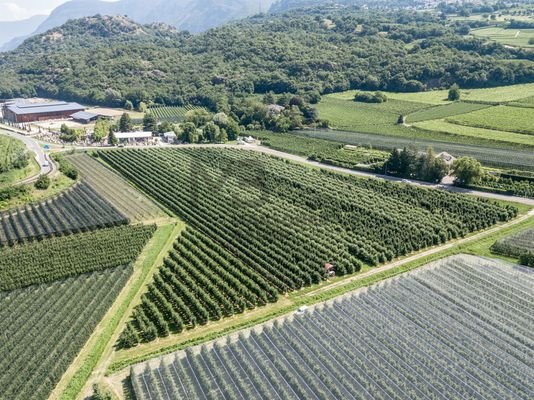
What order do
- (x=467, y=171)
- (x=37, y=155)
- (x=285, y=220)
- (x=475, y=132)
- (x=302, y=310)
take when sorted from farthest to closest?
(x=475, y=132), (x=37, y=155), (x=467, y=171), (x=285, y=220), (x=302, y=310)

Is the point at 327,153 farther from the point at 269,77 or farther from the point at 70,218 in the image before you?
the point at 269,77

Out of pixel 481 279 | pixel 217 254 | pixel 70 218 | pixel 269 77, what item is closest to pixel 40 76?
pixel 269 77

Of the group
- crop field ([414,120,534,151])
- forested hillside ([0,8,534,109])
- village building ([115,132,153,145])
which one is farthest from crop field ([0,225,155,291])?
forested hillside ([0,8,534,109])

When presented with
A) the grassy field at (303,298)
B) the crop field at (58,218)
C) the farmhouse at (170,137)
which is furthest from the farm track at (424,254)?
the farmhouse at (170,137)

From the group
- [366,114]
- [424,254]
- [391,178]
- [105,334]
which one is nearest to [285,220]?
[424,254]

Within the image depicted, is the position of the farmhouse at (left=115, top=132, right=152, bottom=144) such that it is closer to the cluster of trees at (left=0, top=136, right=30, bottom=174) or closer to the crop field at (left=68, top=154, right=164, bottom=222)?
the crop field at (left=68, top=154, right=164, bottom=222)

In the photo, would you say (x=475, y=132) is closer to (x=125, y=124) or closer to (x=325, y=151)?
(x=325, y=151)
